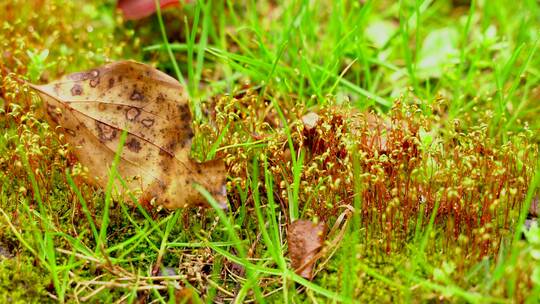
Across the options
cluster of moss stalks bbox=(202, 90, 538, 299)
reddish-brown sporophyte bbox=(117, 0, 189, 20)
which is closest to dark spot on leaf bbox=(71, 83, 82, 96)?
cluster of moss stalks bbox=(202, 90, 538, 299)

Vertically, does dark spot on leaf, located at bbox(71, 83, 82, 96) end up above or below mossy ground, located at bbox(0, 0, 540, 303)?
above

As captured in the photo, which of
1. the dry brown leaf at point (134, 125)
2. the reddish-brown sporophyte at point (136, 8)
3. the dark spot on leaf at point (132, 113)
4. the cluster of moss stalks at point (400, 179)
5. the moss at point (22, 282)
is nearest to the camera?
the moss at point (22, 282)

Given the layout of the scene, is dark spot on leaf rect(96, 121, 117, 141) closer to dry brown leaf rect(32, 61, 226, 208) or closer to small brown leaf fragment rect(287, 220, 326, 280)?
dry brown leaf rect(32, 61, 226, 208)

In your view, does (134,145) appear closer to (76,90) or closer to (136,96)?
(136,96)

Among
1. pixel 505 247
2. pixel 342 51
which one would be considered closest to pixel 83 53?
pixel 342 51

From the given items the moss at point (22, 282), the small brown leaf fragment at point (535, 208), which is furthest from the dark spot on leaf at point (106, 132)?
the small brown leaf fragment at point (535, 208)

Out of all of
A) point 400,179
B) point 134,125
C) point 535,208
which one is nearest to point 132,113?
point 134,125

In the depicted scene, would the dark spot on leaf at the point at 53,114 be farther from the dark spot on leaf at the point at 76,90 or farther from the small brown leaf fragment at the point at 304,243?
the small brown leaf fragment at the point at 304,243
